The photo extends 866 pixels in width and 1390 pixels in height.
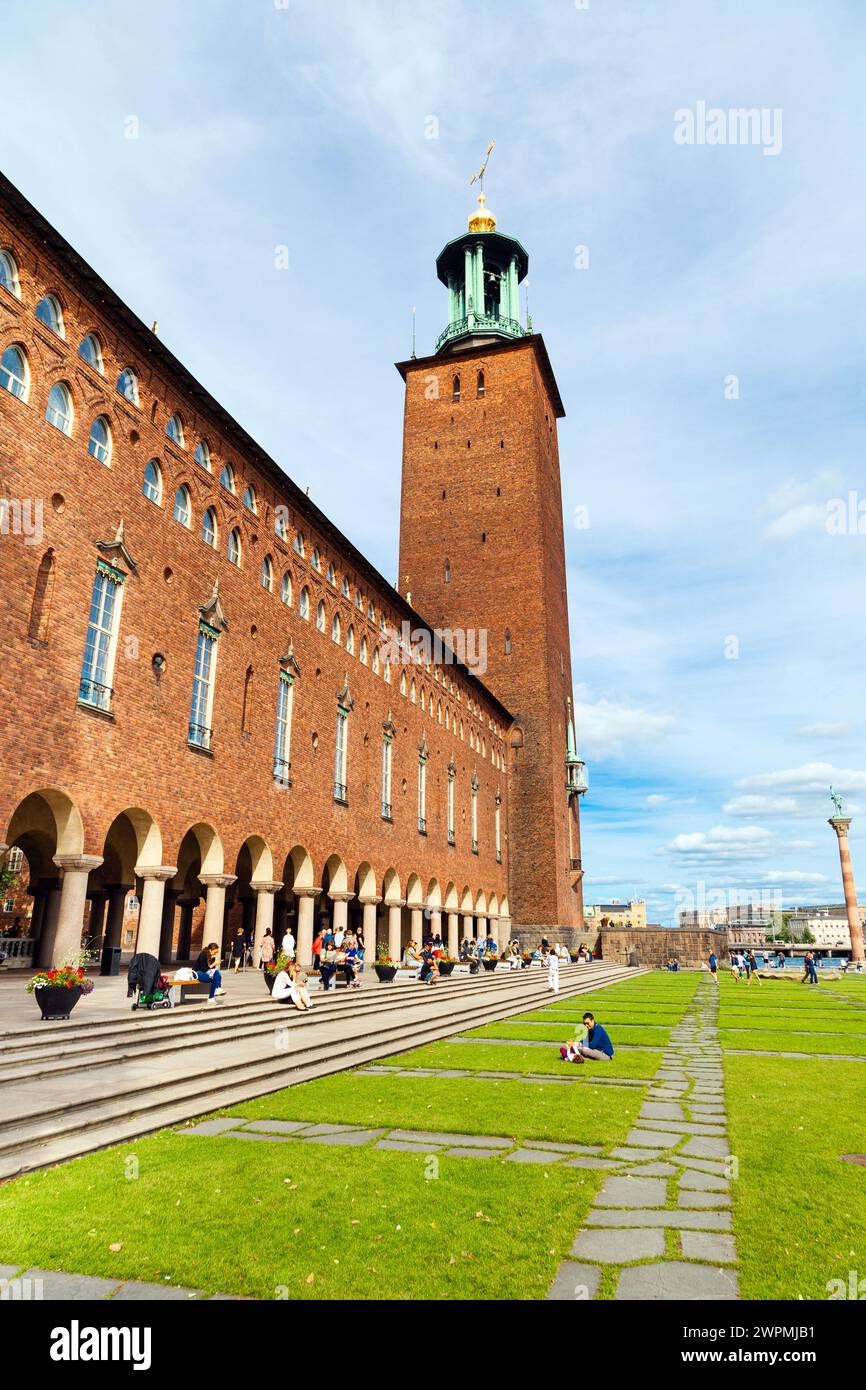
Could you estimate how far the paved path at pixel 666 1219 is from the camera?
4.61 m

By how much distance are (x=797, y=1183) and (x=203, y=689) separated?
17583 mm

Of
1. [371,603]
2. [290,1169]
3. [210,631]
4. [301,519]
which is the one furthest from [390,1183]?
[371,603]

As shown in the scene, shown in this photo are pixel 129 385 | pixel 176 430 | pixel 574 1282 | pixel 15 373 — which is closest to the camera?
pixel 574 1282

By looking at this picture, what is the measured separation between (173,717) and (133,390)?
7.52 m

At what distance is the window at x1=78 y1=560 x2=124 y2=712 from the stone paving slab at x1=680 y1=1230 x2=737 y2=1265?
1443 centimetres

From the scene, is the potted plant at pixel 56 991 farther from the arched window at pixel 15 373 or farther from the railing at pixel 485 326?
the railing at pixel 485 326

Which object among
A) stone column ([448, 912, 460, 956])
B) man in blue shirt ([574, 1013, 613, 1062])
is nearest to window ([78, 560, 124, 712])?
man in blue shirt ([574, 1013, 613, 1062])

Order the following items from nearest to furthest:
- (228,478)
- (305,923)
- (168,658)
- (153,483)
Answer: (168,658) → (153,483) → (228,478) → (305,923)

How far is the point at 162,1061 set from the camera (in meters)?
10.7

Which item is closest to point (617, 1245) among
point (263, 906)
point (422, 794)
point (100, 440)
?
point (100, 440)

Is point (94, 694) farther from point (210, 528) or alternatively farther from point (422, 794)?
point (422, 794)

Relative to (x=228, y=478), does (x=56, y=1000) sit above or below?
below

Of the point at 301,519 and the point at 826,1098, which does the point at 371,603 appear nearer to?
the point at 301,519

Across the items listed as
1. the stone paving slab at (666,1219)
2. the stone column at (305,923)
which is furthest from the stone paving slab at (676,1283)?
the stone column at (305,923)
